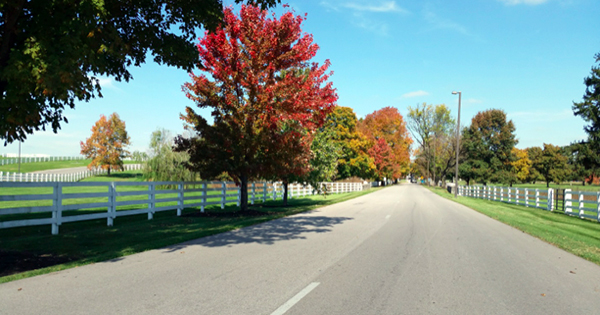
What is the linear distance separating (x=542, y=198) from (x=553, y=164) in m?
75.3

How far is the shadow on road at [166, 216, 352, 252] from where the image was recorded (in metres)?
10.1

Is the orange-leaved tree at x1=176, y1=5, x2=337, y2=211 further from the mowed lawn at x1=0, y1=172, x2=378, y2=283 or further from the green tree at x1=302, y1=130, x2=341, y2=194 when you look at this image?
the green tree at x1=302, y1=130, x2=341, y2=194

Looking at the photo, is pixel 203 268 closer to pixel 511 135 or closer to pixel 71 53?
pixel 71 53

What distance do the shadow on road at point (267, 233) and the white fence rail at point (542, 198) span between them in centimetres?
1231

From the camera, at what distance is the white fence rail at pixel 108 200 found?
1065 cm

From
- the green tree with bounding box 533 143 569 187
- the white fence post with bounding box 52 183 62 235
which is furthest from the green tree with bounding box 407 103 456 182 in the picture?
the white fence post with bounding box 52 183 62 235

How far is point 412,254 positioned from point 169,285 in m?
5.01

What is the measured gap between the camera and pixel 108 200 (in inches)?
529

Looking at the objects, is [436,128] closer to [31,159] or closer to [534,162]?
[534,162]

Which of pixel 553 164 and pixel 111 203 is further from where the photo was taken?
pixel 553 164

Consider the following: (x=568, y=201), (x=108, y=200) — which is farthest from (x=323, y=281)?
(x=568, y=201)

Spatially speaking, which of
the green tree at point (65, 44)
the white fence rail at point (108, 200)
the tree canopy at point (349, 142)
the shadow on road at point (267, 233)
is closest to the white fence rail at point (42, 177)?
the white fence rail at point (108, 200)

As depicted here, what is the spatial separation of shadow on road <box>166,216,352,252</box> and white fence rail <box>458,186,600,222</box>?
12.3 metres

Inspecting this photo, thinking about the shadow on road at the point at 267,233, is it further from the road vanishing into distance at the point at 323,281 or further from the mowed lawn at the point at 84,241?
the mowed lawn at the point at 84,241
